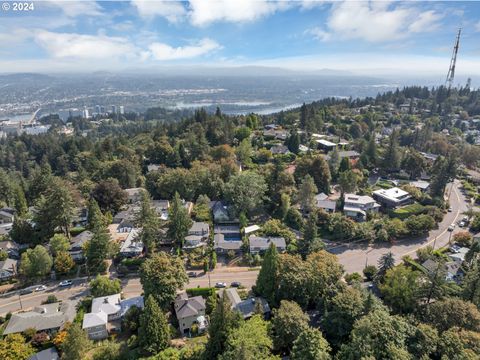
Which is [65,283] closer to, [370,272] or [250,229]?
[250,229]

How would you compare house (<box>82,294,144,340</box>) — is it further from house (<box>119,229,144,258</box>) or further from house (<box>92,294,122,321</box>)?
house (<box>119,229,144,258</box>)

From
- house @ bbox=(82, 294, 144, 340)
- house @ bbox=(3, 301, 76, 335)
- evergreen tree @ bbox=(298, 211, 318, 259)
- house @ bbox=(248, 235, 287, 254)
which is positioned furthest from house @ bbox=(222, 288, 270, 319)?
house @ bbox=(3, 301, 76, 335)

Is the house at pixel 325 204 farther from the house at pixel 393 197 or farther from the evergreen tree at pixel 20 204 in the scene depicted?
the evergreen tree at pixel 20 204

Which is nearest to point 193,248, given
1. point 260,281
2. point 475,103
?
point 260,281

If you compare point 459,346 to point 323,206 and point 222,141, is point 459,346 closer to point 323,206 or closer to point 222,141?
point 323,206

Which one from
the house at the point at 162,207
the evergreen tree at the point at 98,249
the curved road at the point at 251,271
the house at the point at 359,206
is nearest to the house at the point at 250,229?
the curved road at the point at 251,271
